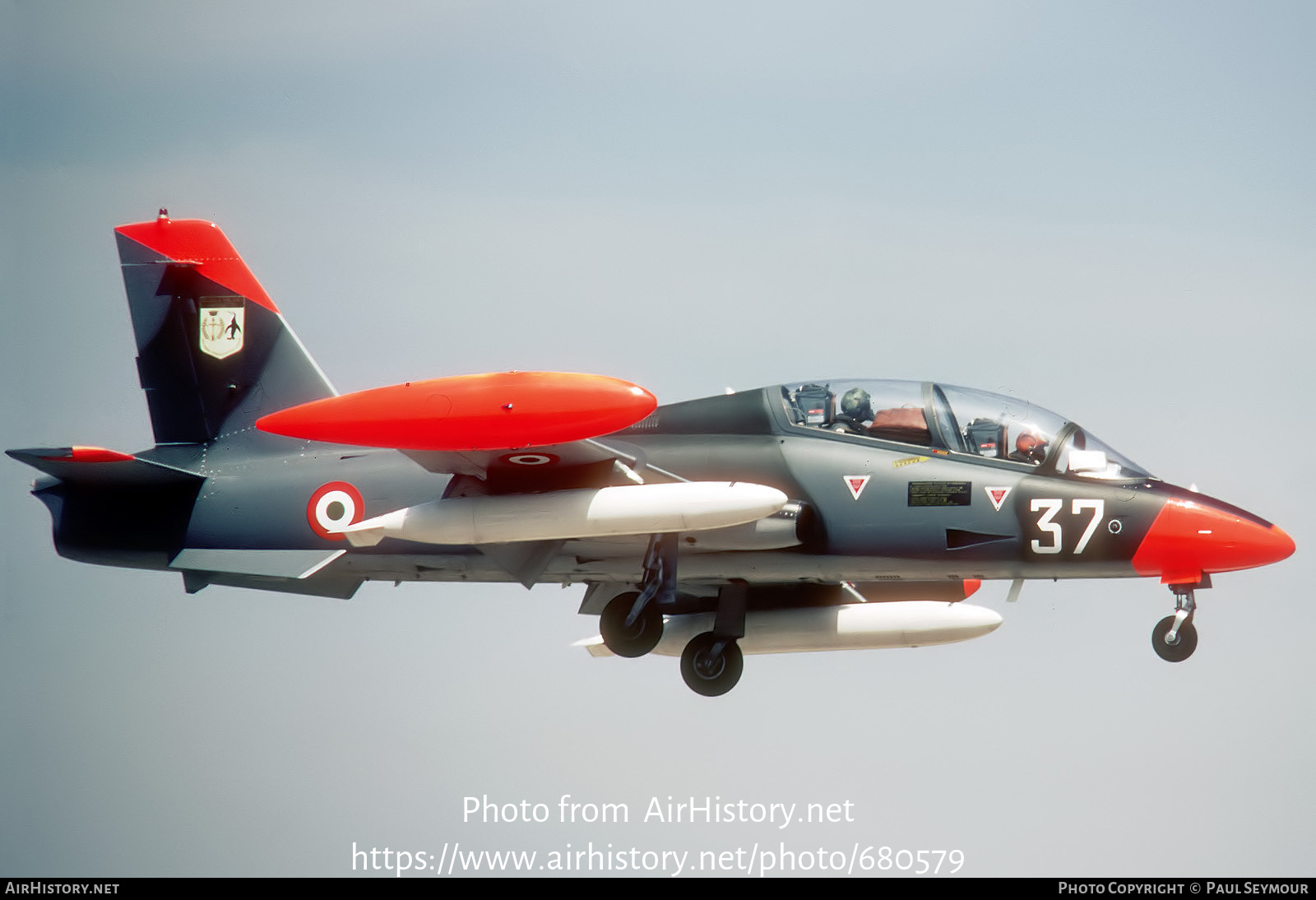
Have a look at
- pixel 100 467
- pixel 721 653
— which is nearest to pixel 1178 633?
pixel 721 653

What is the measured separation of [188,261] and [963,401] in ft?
27.5

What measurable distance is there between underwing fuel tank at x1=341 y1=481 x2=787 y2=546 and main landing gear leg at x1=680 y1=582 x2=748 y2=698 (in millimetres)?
2153

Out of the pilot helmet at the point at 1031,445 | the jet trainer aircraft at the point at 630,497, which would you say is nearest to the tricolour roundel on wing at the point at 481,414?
the jet trainer aircraft at the point at 630,497

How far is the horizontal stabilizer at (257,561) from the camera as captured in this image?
15.4 meters

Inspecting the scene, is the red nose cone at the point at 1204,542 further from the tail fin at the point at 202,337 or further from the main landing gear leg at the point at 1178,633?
the tail fin at the point at 202,337

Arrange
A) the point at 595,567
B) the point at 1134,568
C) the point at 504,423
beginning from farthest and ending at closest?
the point at 595,567 → the point at 1134,568 → the point at 504,423

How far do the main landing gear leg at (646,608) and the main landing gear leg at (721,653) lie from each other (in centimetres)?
98

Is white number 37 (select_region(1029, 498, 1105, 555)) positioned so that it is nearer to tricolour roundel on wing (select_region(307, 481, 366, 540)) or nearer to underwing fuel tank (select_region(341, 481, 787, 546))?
underwing fuel tank (select_region(341, 481, 787, 546))

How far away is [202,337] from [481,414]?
5.63 metres

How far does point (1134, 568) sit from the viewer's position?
13906mm

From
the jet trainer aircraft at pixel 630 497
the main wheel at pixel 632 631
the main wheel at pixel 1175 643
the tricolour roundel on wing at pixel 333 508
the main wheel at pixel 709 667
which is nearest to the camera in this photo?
the jet trainer aircraft at pixel 630 497

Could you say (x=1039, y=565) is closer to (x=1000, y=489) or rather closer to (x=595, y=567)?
(x=1000, y=489)

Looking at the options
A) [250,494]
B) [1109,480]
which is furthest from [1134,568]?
[250,494]

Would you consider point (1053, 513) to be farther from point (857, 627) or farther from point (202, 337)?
point (202, 337)
